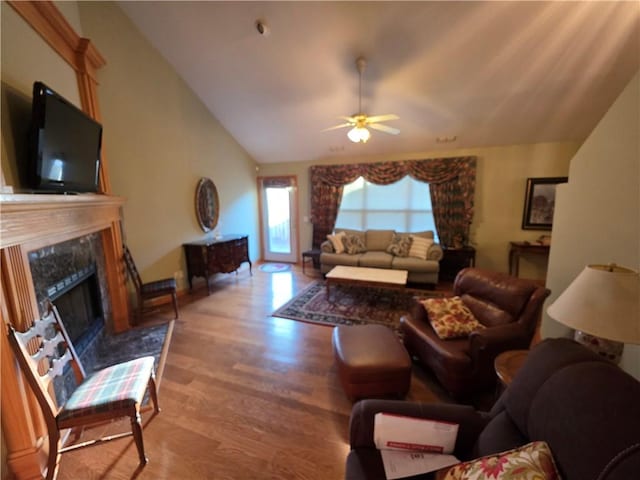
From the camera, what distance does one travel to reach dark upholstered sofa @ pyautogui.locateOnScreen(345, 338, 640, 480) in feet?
2.21

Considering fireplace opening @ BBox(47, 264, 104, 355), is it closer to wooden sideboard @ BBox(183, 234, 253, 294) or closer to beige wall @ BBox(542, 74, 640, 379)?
wooden sideboard @ BBox(183, 234, 253, 294)

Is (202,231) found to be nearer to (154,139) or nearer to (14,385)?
(154,139)

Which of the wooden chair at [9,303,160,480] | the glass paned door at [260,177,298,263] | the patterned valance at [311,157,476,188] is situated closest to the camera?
the wooden chair at [9,303,160,480]

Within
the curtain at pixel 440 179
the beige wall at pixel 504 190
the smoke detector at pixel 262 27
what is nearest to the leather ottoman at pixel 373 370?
the smoke detector at pixel 262 27

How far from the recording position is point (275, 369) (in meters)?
2.38

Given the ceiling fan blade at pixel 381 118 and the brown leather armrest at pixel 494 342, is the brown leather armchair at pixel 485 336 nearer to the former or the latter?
the brown leather armrest at pixel 494 342

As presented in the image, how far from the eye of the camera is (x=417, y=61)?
311cm

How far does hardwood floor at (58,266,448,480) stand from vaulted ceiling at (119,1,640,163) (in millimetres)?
3203

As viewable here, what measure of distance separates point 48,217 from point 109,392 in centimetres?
124

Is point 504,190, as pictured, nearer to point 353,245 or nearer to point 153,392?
point 353,245

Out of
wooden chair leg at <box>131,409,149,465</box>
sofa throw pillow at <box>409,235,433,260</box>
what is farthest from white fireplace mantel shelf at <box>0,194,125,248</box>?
sofa throw pillow at <box>409,235,433,260</box>

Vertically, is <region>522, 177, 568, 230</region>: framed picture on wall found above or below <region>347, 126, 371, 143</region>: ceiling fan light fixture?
below

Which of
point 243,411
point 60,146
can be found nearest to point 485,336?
point 243,411

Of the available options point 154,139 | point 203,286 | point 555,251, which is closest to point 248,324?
point 203,286
